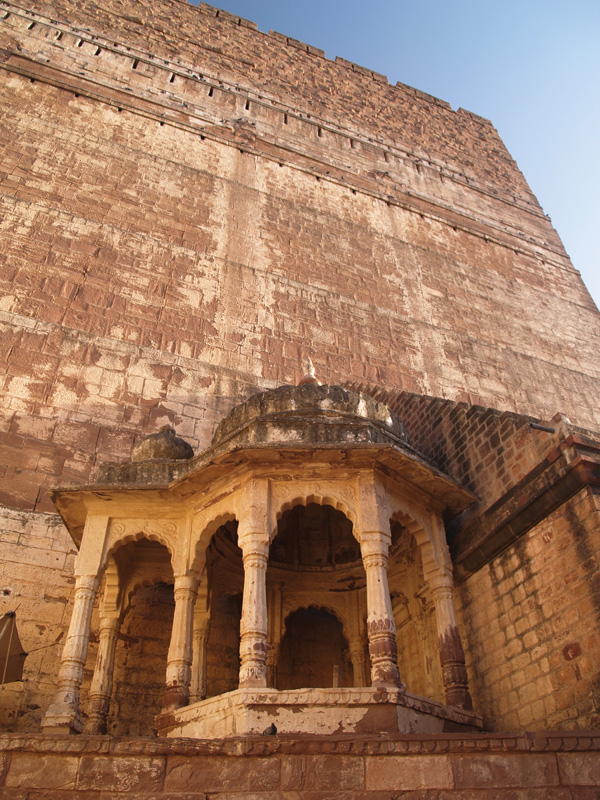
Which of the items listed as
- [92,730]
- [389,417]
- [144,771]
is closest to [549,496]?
[389,417]

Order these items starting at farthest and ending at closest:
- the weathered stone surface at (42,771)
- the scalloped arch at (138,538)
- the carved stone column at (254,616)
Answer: the scalloped arch at (138,538), the carved stone column at (254,616), the weathered stone surface at (42,771)

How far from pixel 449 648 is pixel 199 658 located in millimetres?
2459

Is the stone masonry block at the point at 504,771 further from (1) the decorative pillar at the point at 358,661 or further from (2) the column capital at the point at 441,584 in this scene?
(1) the decorative pillar at the point at 358,661

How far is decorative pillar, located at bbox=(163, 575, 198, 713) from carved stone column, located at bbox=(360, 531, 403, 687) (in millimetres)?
1606

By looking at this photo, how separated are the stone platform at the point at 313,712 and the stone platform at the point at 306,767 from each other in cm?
44

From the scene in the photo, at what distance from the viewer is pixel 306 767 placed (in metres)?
4.25

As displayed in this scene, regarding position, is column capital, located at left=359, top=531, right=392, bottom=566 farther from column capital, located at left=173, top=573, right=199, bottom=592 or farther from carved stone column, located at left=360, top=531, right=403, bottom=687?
column capital, located at left=173, top=573, right=199, bottom=592

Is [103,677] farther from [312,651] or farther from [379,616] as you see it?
[312,651]

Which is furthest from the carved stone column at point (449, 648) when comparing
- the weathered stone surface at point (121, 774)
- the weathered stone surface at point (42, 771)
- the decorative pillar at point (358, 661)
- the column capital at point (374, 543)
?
the weathered stone surface at point (42, 771)

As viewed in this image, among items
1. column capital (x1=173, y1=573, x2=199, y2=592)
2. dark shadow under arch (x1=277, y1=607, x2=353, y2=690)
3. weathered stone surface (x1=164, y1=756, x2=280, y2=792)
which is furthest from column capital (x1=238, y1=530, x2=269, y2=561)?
dark shadow under arch (x1=277, y1=607, x2=353, y2=690)

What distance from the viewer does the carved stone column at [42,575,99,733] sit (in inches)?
201

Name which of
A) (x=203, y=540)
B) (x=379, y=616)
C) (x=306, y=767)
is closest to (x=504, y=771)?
(x=306, y=767)

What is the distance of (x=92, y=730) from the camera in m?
5.71

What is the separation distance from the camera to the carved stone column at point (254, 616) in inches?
197
